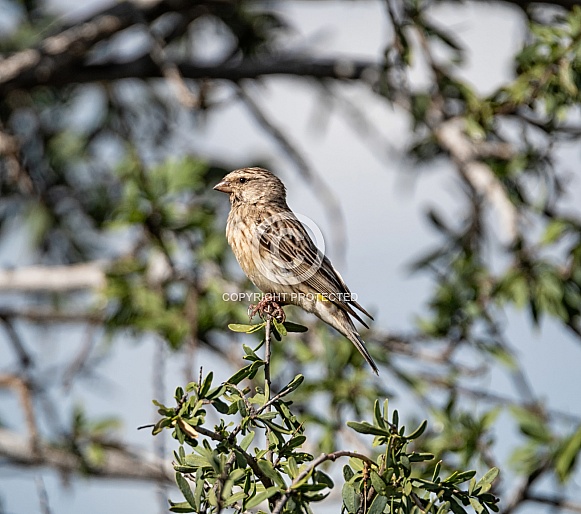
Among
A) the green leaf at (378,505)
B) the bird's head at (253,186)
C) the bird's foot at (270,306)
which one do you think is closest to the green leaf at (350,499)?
the green leaf at (378,505)

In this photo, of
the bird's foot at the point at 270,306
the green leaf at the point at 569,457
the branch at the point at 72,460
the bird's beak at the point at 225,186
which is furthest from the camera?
the branch at the point at 72,460

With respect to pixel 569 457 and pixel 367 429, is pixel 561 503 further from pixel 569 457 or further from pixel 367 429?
pixel 367 429

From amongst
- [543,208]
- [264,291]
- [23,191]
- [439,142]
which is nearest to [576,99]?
[543,208]

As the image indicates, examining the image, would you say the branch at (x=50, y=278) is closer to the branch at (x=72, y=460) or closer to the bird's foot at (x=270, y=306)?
the branch at (x=72, y=460)

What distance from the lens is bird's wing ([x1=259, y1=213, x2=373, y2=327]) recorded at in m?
3.60

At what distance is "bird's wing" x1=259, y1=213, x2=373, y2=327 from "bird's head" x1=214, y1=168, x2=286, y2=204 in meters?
0.11

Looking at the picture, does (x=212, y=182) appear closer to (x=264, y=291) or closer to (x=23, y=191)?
(x=23, y=191)

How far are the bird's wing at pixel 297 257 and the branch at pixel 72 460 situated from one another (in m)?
2.80

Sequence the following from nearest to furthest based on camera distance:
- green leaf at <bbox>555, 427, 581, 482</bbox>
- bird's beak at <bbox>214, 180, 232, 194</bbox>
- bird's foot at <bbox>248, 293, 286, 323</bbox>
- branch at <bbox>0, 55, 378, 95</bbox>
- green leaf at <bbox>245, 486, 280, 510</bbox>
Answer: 1. green leaf at <bbox>245, 486, 280, 510</bbox>
2. bird's foot at <bbox>248, 293, 286, 323</bbox>
3. bird's beak at <bbox>214, 180, 232, 194</bbox>
4. green leaf at <bbox>555, 427, 581, 482</bbox>
5. branch at <bbox>0, 55, 378, 95</bbox>

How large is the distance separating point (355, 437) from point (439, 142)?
188 centimetres

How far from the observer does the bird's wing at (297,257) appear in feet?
11.8

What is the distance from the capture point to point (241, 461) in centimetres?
229

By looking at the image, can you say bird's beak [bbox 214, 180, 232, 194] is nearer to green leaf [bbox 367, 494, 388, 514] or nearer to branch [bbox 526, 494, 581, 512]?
green leaf [bbox 367, 494, 388, 514]

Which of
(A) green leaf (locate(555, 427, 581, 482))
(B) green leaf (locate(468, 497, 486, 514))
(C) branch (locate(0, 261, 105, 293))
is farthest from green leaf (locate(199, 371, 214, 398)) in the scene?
(C) branch (locate(0, 261, 105, 293))
